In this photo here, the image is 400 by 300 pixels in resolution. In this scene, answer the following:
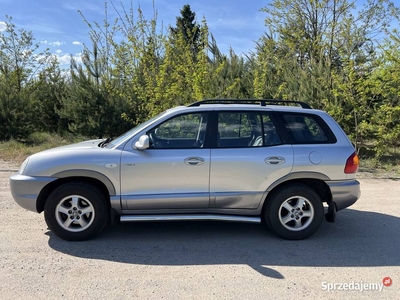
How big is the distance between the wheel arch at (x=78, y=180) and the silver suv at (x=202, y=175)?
0.01 metres

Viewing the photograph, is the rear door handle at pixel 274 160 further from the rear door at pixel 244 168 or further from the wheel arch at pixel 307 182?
the wheel arch at pixel 307 182

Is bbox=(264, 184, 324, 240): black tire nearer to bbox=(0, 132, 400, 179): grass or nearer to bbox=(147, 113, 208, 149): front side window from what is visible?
bbox=(147, 113, 208, 149): front side window

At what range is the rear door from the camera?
4.41 m

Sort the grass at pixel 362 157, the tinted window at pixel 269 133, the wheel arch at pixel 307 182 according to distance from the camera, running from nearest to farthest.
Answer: the wheel arch at pixel 307 182, the tinted window at pixel 269 133, the grass at pixel 362 157

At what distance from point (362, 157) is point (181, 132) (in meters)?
8.66

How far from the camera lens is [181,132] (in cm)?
479

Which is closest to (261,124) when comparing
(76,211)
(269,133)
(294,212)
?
(269,133)

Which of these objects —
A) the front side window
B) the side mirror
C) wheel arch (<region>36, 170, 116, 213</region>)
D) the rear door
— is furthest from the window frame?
wheel arch (<region>36, 170, 116, 213</region>)

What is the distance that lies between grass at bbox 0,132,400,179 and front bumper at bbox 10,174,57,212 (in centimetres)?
651

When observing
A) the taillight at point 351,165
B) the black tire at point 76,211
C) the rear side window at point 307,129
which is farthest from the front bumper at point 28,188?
the taillight at point 351,165

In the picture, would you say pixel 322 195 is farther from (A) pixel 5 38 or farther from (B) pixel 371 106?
(A) pixel 5 38

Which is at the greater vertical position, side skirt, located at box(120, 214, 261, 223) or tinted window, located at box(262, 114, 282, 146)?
tinted window, located at box(262, 114, 282, 146)

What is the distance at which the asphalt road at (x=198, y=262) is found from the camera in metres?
3.29

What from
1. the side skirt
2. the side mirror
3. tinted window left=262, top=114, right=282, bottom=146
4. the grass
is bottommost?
the side skirt
